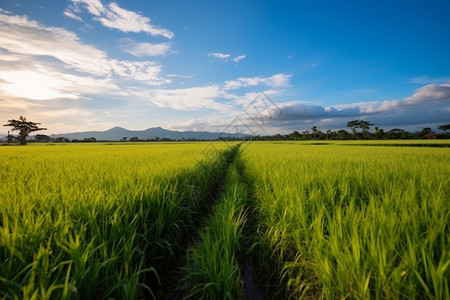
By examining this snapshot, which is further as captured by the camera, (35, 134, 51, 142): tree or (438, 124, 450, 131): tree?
(438, 124, 450, 131): tree

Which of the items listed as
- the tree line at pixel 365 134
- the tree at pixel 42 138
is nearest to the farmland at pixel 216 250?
the tree line at pixel 365 134

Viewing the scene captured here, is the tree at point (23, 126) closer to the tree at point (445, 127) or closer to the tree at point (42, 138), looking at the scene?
the tree at point (42, 138)

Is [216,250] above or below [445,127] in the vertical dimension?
below

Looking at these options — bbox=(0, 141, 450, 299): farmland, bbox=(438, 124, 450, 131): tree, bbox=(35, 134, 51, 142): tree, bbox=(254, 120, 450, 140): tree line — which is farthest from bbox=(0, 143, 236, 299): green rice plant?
bbox=(438, 124, 450, 131): tree

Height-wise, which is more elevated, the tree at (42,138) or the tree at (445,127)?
the tree at (445,127)

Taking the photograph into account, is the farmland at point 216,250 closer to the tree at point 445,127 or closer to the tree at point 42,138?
the tree at point 42,138

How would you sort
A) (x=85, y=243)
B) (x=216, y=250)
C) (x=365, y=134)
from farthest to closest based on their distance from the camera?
(x=365, y=134), (x=216, y=250), (x=85, y=243)

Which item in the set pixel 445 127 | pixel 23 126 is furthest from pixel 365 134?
pixel 23 126

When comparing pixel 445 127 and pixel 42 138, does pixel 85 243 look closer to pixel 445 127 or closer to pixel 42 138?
pixel 42 138

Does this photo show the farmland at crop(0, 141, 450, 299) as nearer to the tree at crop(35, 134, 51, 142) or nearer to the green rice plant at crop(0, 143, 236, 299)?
the green rice plant at crop(0, 143, 236, 299)

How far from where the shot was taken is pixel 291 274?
7.25 ft

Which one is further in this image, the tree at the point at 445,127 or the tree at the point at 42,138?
the tree at the point at 445,127

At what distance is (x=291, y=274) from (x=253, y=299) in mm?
550

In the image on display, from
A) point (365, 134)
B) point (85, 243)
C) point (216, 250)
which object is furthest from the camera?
point (365, 134)
